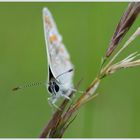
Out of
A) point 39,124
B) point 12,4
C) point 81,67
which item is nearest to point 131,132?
point 39,124

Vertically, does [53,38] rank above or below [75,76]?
above

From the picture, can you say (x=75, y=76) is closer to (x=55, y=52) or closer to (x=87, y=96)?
(x=55, y=52)

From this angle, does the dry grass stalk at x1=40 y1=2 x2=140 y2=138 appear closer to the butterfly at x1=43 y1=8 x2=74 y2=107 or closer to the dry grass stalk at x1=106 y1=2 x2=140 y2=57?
the dry grass stalk at x1=106 y1=2 x2=140 y2=57

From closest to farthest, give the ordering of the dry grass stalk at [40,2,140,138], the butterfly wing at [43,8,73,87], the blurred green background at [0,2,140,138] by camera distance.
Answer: the dry grass stalk at [40,2,140,138] → the butterfly wing at [43,8,73,87] → the blurred green background at [0,2,140,138]

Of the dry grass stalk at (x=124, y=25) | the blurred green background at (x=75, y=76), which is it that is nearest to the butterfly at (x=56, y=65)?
the blurred green background at (x=75, y=76)

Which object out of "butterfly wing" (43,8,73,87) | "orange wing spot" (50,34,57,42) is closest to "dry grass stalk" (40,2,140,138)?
"butterfly wing" (43,8,73,87)

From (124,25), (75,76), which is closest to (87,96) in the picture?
(124,25)

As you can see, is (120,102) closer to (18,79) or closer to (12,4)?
(18,79)
